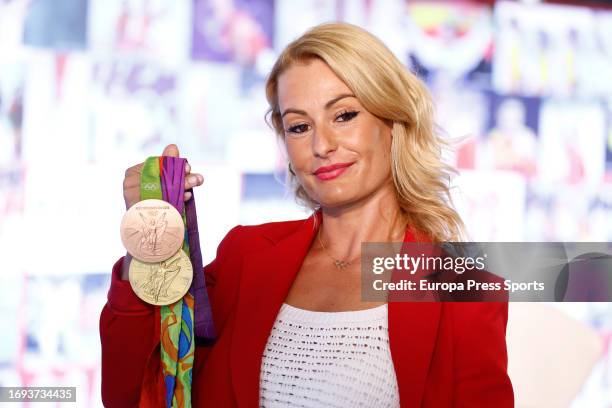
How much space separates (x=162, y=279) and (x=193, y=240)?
4.6 inches

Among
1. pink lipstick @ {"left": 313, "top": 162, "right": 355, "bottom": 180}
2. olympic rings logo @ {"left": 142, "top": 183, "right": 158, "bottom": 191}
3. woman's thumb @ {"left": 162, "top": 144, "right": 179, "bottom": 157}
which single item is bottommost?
olympic rings logo @ {"left": 142, "top": 183, "right": 158, "bottom": 191}

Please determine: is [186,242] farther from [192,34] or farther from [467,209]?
[467,209]

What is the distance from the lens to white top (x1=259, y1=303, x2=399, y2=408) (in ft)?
4.78

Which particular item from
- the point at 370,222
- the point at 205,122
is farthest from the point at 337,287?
the point at 205,122

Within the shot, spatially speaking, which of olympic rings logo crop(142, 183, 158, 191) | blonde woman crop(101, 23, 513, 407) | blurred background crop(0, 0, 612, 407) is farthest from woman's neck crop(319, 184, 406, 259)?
blurred background crop(0, 0, 612, 407)

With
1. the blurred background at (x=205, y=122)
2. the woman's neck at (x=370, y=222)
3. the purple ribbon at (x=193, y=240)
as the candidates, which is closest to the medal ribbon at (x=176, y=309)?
the purple ribbon at (x=193, y=240)

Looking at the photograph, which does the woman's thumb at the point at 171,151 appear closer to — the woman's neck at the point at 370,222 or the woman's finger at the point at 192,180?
the woman's finger at the point at 192,180

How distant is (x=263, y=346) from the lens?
5.05ft

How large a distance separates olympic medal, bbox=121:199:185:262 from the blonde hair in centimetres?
49

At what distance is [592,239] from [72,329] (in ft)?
8.01

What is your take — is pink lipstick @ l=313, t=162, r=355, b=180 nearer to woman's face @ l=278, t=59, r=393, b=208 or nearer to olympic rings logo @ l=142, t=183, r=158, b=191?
woman's face @ l=278, t=59, r=393, b=208

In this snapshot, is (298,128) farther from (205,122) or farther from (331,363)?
(205,122)

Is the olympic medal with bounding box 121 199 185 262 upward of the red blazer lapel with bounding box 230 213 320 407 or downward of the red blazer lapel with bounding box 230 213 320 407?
upward

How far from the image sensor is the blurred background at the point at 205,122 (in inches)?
110
